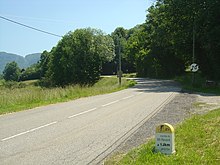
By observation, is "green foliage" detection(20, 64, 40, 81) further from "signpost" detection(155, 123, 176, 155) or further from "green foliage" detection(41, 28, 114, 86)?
"signpost" detection(155, 123, 176, 155)

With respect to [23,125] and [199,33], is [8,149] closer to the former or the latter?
[23,125]

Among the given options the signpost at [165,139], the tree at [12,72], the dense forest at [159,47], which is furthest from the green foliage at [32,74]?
the signpost at [165,139]

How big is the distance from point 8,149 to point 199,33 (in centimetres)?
3557

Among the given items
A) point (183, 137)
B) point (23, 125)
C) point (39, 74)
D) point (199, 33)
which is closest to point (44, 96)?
point (23, 125)

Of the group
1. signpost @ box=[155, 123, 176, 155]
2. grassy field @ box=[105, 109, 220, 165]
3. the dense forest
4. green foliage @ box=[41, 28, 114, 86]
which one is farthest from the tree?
signpost @ box=[155, 123, 176, 155]

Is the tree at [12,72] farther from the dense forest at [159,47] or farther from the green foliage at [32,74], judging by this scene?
the dense forest at [159,47]

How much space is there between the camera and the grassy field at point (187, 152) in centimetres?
661

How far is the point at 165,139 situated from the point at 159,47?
61.0 meters

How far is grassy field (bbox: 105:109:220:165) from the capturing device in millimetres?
6609

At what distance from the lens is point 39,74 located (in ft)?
472

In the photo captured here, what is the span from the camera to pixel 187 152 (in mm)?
7246

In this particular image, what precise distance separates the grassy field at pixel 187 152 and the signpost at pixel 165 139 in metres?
0.15

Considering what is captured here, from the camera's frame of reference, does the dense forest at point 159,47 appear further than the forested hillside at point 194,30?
Yes

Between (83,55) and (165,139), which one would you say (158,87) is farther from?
(83,55)
